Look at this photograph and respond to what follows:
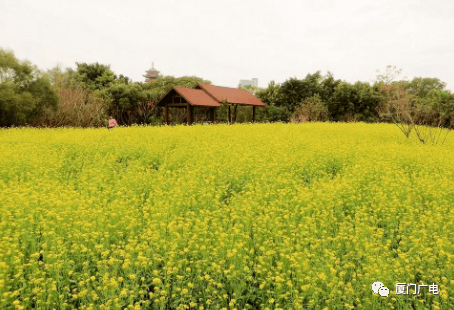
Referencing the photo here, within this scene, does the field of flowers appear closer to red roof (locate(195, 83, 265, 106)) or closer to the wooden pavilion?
the wooden pavilion

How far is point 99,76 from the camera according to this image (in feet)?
139

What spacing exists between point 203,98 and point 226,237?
28000 mm

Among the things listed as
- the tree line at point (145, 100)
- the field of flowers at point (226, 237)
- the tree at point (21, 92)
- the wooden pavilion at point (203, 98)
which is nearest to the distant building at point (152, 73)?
the tree line at point (145, 100)

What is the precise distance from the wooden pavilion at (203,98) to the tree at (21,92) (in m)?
9.80

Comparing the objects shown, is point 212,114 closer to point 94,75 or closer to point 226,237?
point 94,75

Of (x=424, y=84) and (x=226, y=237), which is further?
(x=424, y=84)

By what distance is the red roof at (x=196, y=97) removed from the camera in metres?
30.0

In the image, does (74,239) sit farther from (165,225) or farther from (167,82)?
(167,82)

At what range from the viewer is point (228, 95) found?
1393 inches

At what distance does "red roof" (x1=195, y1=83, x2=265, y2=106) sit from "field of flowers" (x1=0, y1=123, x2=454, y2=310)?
2262 cm

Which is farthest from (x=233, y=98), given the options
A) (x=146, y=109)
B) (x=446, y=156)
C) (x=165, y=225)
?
(x=165, y=225)

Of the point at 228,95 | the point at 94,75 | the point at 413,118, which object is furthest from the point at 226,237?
the point at 94,75

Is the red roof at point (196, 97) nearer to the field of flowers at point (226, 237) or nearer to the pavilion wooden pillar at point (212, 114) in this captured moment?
the pavilion wooden pillar at point (212, 114)

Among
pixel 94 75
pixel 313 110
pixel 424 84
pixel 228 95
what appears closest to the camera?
pixel 228 95
